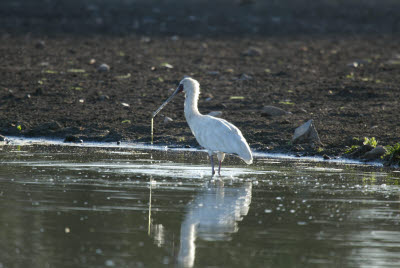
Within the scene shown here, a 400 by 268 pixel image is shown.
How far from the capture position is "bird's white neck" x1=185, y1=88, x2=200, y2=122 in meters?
14.6

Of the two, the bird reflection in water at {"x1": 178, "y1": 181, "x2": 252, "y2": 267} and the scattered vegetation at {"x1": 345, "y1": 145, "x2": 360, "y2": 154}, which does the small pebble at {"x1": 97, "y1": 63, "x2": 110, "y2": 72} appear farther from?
the bird reflection in water at {"x1": 178, "y1": 181, "x2": 252, "y2": 267}

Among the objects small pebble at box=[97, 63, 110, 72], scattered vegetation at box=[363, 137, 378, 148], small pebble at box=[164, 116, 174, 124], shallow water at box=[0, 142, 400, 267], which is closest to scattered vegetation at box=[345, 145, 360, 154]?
scattered vegetation at box=[363, 137, 378, 148]

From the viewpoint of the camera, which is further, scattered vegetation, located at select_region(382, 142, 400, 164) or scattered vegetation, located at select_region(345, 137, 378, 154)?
scattered vegetation, located at select_region(345, 137, 378, 154)

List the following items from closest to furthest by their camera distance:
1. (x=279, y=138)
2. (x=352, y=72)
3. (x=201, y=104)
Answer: (x=279, y=138)
(x=201, y=104)
(x=352, y=72)

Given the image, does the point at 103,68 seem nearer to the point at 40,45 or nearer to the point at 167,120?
the point at 40,45

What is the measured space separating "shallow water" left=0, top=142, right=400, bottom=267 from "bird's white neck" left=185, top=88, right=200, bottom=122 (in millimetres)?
824

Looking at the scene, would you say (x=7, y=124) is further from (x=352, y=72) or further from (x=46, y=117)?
(x=352, y=72)

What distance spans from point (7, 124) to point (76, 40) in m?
12.6

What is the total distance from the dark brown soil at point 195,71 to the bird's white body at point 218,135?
2170mm

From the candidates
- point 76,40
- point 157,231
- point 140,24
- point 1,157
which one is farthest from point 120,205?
point 140,24

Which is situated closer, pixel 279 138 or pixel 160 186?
pixel 160 186

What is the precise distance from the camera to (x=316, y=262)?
24.2 feet

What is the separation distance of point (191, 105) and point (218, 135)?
147 cm

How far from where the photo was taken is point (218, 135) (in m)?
13.4
